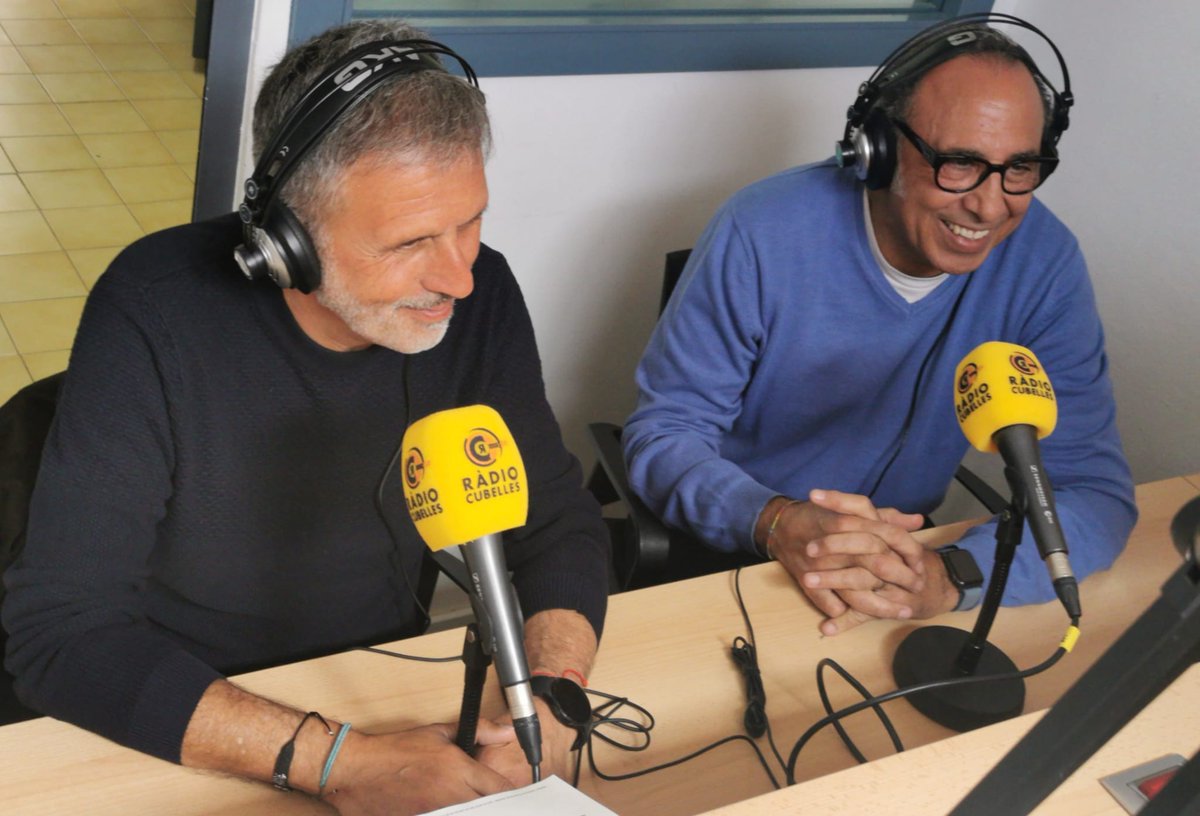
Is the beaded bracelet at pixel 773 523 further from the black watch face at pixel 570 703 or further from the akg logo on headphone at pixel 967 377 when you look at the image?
the black watch face at pixel 570 703

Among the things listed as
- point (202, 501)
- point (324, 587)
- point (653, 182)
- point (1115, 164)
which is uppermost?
point (1115, 164)

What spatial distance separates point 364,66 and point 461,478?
0.49 metres

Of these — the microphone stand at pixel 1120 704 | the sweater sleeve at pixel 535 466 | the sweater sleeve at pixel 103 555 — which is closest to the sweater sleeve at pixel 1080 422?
the sweater sleeve at pixel 535 466

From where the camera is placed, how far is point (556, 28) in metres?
2.03

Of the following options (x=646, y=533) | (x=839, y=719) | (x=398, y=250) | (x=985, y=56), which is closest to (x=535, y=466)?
(x=646, y=533)

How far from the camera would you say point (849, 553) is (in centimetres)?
145

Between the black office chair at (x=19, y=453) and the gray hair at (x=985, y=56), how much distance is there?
1149 mm

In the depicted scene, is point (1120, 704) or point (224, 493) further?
Result: point (224, 493)

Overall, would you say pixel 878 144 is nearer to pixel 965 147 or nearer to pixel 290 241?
pixel 965 147

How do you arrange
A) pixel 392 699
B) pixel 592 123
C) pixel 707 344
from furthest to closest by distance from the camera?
pixel 592 123
pixel 707 344
pixel 392 699

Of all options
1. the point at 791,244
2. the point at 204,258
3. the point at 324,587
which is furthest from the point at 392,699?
the point at 791,244

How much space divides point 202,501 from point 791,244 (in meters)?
0.92

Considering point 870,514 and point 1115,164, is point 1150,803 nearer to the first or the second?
point 870,514

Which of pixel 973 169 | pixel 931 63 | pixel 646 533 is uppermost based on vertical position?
pixel 931 63
